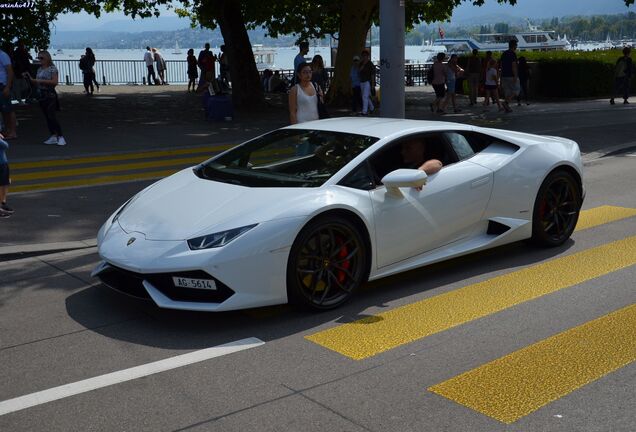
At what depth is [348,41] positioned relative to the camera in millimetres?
25203

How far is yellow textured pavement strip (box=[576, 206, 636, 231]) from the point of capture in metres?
9.15

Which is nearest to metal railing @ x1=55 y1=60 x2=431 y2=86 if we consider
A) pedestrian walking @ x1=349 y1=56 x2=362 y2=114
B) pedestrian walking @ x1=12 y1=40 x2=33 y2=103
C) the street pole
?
pedestrian walking @ x1=12 y1=40 x2=33 y2=103

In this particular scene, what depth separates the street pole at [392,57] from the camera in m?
12.7

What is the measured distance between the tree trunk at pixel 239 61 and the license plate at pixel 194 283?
58.2 feet

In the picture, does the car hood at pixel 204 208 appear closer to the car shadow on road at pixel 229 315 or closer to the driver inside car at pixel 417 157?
the car shadow on road at pixel 229 315

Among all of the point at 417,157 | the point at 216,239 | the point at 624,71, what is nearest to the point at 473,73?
the point at 624,71

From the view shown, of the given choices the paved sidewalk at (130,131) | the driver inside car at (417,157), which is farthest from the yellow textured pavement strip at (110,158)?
the driver inside car at (417,157)

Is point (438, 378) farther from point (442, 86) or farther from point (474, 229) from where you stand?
point (442, 86)

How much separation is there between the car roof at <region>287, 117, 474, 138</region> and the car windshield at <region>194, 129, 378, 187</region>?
9cm

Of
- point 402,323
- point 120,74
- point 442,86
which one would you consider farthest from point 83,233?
point 120,74

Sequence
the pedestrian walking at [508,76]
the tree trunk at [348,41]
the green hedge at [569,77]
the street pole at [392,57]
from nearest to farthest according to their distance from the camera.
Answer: the street pole at [392,57] → the pedestrian walking at [508,76] → the tree trunk at [348,41] → the green hedge at [569,77]

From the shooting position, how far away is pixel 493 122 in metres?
20.0

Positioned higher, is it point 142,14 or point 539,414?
point 142,14

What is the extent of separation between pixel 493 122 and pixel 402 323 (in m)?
14.8
